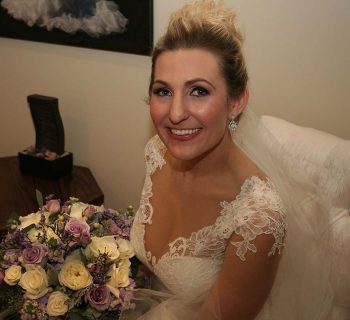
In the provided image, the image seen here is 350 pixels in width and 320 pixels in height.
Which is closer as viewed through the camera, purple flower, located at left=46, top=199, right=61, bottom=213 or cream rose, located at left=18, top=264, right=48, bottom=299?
cream rose, located at left=18, top=264, right=48, bottom=299

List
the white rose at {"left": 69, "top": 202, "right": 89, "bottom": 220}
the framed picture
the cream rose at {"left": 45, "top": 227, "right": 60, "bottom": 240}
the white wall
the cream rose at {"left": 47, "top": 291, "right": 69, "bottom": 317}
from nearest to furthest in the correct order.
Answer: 1. the cream rose at {"left": 47, "top": 291, "right": 69, "bottom": 317}
2. the cream rose at {"left": 45, "top": 227, "right": 60, "bottom": 240}
3. the white rose at {"left": 69, "top": 202, "right": 89, "bottom": 220}
4. the white wall
5. the framed picture

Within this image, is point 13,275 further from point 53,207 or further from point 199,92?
point 199,92

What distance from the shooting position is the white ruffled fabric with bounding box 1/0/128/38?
Answer: 192 centimetres

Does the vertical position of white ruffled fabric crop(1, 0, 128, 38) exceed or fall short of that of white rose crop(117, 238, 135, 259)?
it exceeds it

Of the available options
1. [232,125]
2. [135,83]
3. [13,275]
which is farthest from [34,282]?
[135,83]

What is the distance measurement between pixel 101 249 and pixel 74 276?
108 millimetres

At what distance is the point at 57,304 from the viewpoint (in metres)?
1.04

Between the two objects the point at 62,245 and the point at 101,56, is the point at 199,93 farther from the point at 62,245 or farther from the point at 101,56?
the point at 101,56

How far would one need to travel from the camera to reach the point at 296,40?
1714 mm

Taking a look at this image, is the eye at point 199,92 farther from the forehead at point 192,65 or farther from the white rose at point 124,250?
the white rose at point 124,250

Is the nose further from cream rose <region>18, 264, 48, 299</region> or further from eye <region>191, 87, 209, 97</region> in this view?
cream rose <region>18, 264, 48, 299</region>

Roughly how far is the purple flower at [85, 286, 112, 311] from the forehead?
604mm

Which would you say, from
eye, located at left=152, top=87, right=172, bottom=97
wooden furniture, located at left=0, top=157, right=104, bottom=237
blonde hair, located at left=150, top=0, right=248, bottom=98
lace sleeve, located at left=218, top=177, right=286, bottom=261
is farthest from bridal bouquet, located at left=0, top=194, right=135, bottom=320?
wooden furniture, located at left=0, top=157, right=104, bottom=237

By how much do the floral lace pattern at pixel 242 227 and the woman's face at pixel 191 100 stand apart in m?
0.19
